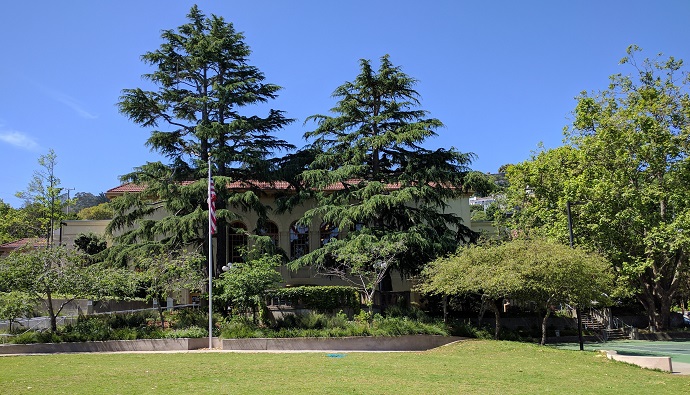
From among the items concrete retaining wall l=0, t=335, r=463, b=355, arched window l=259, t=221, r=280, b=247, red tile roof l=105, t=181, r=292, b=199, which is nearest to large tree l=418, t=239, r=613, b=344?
concrete retaining wall l=0, t=335, r=463, b=355

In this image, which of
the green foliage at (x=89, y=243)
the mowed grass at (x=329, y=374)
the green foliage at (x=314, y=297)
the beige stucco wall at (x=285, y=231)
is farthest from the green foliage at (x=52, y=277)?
the beige stucco wall at (x=285, y=231)

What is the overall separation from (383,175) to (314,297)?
8826 mm

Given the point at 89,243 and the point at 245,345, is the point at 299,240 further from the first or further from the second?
the point at 245,345

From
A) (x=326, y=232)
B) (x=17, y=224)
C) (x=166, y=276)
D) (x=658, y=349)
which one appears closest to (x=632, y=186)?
(x=658, y=349)

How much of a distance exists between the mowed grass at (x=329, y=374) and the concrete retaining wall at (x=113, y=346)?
2176mm

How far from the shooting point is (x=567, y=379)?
51.2 ft

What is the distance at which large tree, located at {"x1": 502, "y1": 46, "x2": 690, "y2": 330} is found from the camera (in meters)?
32.3

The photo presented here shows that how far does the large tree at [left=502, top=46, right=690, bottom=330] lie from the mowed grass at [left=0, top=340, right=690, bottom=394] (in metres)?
13.4

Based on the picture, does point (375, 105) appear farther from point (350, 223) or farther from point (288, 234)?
point (288, 234)

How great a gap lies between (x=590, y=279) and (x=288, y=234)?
19284mm

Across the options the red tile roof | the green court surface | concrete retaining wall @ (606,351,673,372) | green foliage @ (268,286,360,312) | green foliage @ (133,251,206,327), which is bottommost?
the green court surface

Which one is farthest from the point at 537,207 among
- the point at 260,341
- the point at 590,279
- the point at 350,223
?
the point at 260,341

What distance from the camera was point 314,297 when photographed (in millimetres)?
26766

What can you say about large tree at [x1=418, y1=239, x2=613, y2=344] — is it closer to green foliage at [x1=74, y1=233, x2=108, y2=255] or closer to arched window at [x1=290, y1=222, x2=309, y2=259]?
arched window at [x1=290, y1=222, x2=309, y2=259]
